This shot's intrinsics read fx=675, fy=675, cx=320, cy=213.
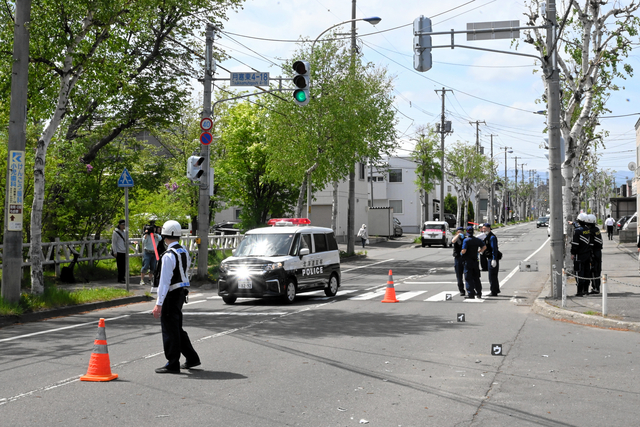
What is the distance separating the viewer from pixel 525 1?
21.3 m

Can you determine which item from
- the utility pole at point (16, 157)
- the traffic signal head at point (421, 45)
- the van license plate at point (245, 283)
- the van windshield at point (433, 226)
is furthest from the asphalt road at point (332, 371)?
the van windshield at point (433, 226)

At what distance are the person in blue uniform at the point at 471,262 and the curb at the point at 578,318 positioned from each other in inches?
89.0

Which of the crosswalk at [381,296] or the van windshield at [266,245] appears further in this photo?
the crosswalk at [381,296]

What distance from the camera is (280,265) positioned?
15.6 meters

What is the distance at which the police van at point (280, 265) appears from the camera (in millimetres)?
15414

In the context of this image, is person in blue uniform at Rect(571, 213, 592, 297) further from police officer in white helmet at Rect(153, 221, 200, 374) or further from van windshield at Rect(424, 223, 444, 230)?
van windshield at Rect(424, 223, 444, 230)

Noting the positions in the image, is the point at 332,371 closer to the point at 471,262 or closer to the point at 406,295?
the point at 471,262

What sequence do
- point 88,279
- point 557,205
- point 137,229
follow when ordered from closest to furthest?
point 557,205, point 88,279, point 137,229

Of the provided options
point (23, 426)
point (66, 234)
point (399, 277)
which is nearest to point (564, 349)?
point (23, 426)

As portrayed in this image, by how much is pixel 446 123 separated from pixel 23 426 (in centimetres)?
5533

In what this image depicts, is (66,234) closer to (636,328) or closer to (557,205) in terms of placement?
(557,205)

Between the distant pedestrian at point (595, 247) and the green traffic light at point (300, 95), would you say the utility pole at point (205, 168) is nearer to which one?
the green traffic light at point (300, 95)

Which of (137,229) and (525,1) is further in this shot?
(137,229)

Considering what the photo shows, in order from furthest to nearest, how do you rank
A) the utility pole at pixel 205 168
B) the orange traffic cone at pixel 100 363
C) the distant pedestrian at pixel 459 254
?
the utility pole at pixel 205 168 < the distant pedestrian at pixel 459 254 < the orange traffic cone at pixel 100 363
